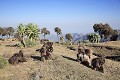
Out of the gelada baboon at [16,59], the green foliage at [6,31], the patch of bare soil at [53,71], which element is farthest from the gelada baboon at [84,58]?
the green foliage at [6,31]

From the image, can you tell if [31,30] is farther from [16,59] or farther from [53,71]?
[53,71]

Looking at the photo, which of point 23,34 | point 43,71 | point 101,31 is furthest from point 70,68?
point 101,31

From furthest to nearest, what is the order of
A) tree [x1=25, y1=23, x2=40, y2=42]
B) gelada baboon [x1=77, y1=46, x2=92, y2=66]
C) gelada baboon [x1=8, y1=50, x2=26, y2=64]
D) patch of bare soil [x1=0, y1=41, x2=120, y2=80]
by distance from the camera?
1. tree [x1=25, y1=23, x2=40, y2=42]
2. gelada baboon [x1=77, y1=46, x2=92, y2=66]
3. gelada baboon [x1=8, y1=50, x2=26, y2=64]
4. patch of bare soil [x1=0, y1=41, x2=120, y2=80]

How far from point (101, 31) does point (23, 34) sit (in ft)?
141

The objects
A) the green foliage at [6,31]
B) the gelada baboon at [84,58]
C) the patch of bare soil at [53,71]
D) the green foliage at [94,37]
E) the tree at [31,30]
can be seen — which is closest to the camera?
the patch of bare soil at [53,71]

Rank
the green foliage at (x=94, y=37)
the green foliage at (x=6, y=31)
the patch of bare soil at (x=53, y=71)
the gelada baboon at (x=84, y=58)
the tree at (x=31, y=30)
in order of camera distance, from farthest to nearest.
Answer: the green foliage at (x=6, y=31) < the green foliage at (x=94, y=37) < the tree at (x=31, y=30) < the gelada baboon at (x=84, y=58) < the patch of bare soil at (x=53, y=71)

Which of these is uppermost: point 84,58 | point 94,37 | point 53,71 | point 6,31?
point 6,31

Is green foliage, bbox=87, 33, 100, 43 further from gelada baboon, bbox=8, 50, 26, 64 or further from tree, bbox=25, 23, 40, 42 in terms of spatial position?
gelada baboon, bbox=8, 50, 26, 64

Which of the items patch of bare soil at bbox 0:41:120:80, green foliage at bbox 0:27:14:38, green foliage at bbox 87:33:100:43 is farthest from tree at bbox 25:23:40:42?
green foliage at bbox 0:27:14:38

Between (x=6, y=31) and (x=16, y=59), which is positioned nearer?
(x=16, y=59)

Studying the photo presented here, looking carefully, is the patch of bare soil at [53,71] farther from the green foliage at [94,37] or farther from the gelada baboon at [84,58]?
the green foliage at [94,37]

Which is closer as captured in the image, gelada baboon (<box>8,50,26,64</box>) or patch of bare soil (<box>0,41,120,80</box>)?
patch of bare soil (<box>0,41,120,80</box>)

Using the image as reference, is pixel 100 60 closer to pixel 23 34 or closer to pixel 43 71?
pixel 43 71

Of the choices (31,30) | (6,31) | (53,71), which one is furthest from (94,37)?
(53,71)
